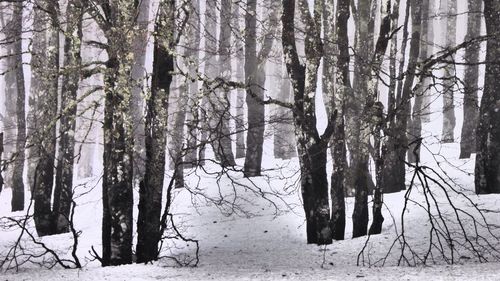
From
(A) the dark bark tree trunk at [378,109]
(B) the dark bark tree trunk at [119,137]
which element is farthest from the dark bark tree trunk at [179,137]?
(A) the dark bark tree trunk at [378,109]

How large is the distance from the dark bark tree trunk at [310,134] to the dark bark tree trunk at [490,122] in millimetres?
3499

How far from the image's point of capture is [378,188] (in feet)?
27.7

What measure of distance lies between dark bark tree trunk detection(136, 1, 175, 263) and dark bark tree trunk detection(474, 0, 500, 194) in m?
6.29

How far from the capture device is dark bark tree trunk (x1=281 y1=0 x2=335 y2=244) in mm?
8852

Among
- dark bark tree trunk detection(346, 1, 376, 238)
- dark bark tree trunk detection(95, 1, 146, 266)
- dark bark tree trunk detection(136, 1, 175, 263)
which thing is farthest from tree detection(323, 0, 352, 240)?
dark bark tree trunk detection(95, 1, 146, 266)

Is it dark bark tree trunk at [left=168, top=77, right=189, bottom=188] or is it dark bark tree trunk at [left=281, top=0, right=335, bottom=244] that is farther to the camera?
dark bark tree trunk at [left=281, top=0, right=335, bottom=244]

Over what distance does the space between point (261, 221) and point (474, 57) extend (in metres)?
12.1

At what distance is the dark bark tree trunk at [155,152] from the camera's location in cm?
774

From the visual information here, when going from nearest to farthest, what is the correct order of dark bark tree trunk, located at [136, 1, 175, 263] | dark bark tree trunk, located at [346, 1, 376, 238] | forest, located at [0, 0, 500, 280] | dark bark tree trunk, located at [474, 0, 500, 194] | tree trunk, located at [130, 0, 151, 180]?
1. forest, located at [0, 0, 500, 280]
2. dark bark tree trunk, located at [136, 1, 175, 263]
3. tree trunk, located at [130, 0, 151, 180]
4. dark bark tree trunk, located at [346, 1, 376, 238]
5. dark bark tree trunk, located at [474, 0, 500, 194]

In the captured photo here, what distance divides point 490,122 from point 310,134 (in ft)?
12.8

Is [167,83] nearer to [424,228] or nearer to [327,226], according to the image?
[327,226]

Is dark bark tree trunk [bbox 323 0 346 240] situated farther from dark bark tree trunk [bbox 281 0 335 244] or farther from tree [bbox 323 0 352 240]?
dark bark tree trunk [bbox 281 0 335 244]

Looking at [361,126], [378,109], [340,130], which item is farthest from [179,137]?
[378,109]

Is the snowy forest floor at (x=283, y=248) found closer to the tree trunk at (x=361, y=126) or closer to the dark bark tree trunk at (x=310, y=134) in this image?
the dark bark tree trunk at (x=310, y=134)
